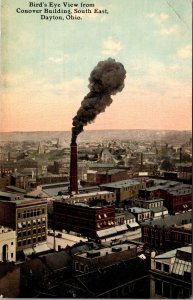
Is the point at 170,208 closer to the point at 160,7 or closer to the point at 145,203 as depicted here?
the point at 145,203

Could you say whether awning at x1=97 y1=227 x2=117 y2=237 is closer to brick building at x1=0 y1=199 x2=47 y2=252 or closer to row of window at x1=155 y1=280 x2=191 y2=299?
brick building at x1=0 y1=199 x2=47 y2=252

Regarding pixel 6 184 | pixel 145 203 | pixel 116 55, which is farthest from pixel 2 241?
pixel 116 55

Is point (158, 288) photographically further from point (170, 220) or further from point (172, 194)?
point (172, 194)

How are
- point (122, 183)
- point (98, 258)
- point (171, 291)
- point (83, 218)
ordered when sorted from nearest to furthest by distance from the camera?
point (171, 291) < point (98, 258) < point (122, 183) < point (83, 218)

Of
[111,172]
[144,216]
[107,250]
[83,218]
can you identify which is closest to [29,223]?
[83,218]

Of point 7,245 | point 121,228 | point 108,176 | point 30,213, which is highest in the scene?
point 108,176

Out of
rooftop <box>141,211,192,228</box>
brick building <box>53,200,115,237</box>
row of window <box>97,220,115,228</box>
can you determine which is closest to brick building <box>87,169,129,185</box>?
brick building <box>53,200,115,237</box>
